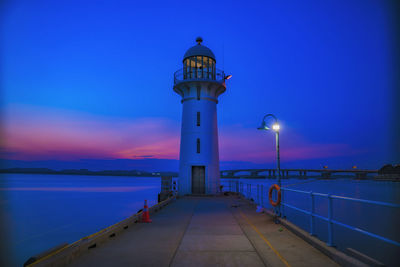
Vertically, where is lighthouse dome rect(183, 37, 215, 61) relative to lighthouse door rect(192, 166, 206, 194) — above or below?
above

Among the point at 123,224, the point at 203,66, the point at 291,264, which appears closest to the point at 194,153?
the point at 203,66

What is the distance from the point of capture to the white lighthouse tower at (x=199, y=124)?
62.8ft

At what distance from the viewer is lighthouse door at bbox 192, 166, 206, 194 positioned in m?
19.5

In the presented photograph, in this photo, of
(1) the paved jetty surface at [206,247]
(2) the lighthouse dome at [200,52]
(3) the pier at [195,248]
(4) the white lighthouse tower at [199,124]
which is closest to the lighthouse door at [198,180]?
(4) the white lighthouse tower at [199,124]

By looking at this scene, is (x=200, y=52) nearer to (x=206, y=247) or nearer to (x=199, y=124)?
(x=199, y=124)

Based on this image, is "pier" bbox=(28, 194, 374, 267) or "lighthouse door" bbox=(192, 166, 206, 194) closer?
"pier" bbox=(28, 194, 374, 267)

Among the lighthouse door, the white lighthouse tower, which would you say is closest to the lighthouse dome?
the white lighthouse tower

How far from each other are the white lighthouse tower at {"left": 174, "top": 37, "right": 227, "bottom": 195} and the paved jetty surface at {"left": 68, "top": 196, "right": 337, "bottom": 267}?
10422 mm

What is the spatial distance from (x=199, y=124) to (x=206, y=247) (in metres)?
14.0

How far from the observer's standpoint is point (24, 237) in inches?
735

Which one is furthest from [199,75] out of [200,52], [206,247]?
[206,247]

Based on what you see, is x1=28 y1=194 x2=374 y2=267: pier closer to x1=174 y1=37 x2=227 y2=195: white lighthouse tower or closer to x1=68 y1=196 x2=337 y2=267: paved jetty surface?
x1=68 y1=196 x2=337 y2=267: paved jetty surface

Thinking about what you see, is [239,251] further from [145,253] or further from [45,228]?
[45,228]

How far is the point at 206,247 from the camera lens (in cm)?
586
